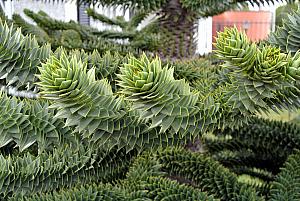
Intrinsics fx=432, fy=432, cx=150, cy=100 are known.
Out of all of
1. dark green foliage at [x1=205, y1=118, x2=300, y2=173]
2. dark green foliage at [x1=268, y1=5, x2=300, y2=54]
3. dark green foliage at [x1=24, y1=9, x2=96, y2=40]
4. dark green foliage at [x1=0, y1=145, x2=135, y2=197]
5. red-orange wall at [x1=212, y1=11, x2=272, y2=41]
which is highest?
red-orange wall at [x1=212, y1=11, x2=272, y2=41]

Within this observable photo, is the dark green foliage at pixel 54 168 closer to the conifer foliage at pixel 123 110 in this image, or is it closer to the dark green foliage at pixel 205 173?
the conifer foliage at pixel 123 110

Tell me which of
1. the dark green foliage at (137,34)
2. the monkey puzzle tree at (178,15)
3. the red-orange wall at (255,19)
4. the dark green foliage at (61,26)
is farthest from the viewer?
the red-orange wall at (255,19)

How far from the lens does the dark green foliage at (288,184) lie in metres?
0.78

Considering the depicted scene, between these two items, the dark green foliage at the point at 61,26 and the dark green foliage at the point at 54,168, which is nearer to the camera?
the dark green foliage at the point at 54,168

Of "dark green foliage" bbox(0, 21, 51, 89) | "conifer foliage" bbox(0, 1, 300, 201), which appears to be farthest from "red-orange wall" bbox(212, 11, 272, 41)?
"dark green foliage" bbox(0, 21, 51, 89)

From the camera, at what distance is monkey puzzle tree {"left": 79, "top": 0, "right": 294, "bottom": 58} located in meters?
0.96

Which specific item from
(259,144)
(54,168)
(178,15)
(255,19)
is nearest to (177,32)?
(178,15)

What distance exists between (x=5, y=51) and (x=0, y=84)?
287mm

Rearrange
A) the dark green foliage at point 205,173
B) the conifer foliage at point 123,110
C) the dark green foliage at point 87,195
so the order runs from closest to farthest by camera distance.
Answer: the conifer foliage at point 123,110
the dark green foliage at point 87,195
the dark green foliage at point 205,173

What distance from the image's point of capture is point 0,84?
818mm

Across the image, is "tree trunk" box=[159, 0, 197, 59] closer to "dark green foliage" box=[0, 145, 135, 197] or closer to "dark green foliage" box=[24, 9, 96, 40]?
"dark green foliage" box=[24, 9, 96, 40]

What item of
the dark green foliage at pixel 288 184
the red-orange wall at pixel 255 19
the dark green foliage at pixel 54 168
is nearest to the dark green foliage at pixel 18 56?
the dark green foliage at pixel 54 168

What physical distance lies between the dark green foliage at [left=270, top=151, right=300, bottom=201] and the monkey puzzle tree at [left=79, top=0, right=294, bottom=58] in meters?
0.38

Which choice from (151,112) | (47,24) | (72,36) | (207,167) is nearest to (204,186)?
(207,167)
